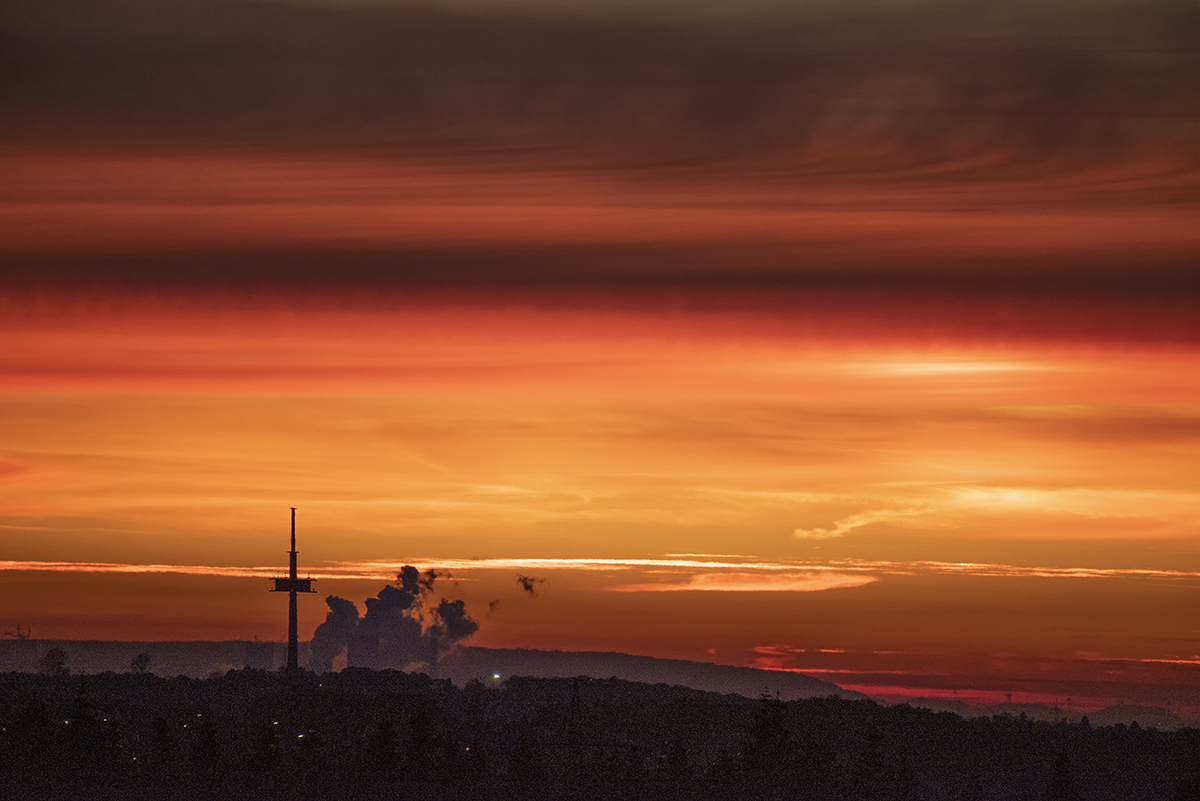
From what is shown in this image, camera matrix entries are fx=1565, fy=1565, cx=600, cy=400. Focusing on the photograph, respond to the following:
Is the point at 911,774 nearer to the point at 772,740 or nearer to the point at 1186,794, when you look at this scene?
the point at 772,740

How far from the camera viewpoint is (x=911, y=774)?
177875mm

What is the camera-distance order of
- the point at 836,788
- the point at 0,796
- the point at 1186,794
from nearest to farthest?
the point at 1186,794 < the point at 0,796 < the point at 836,788

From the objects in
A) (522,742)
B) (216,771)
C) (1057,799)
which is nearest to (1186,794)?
(1057,799)

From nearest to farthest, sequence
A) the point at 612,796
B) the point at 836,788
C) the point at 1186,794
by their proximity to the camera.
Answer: the point at 1186,794, the point at 612,796, the point at 836,788

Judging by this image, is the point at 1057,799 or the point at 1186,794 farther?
the point at 1057,799

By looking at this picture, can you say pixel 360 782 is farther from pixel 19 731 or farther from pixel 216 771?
pixel 19 731

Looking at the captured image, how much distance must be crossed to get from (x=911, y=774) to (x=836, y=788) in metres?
8.64

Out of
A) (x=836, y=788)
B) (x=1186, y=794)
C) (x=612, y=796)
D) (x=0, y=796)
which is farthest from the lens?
(x=836, y=788)

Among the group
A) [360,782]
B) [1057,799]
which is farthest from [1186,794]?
[360,782]

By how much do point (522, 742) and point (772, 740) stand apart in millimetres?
28440

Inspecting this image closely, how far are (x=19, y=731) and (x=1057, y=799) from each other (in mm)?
115089

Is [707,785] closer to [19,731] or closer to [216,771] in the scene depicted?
[216,771]

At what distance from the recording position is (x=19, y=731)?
178 m

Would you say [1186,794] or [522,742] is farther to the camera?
[522,742]
